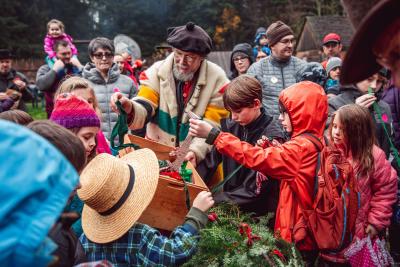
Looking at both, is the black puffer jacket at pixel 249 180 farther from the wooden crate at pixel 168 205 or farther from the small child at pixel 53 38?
the small child at pixel 53 38

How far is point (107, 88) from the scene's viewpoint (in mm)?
5535

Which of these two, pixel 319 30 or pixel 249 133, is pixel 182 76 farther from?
pixel 319 30

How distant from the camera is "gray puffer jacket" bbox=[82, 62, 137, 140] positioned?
17.5 feet

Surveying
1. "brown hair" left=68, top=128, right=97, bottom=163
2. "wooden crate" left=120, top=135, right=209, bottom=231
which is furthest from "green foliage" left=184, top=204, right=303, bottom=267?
"brown hair" left=68, top=128, right=97, bottom=163

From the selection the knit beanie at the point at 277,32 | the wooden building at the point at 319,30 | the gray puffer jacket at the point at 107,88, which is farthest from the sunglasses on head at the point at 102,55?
the wooden building at the point at 319,30

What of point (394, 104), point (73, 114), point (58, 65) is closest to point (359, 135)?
point (394, 104)

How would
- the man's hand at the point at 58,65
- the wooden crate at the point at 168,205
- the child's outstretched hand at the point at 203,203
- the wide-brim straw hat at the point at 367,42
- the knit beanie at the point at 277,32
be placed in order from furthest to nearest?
the man's hand at the point at 58,65, the knit beanie at the point at 277,32, the wooden crate at the point at 168,205, the child's outstretched hand at the point at 203,203, the wide-brim straw hat at the point at 367,42

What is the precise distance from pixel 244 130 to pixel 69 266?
6.56 feet

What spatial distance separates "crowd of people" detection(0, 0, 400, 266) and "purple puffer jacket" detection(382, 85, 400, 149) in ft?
0.04

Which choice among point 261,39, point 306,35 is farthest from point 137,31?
point 261,39

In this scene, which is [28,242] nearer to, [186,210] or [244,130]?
[186,210]

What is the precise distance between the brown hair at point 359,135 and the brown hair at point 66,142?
7.88 ft

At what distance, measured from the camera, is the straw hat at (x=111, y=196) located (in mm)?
2209

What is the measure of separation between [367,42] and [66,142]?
1.25 metres
